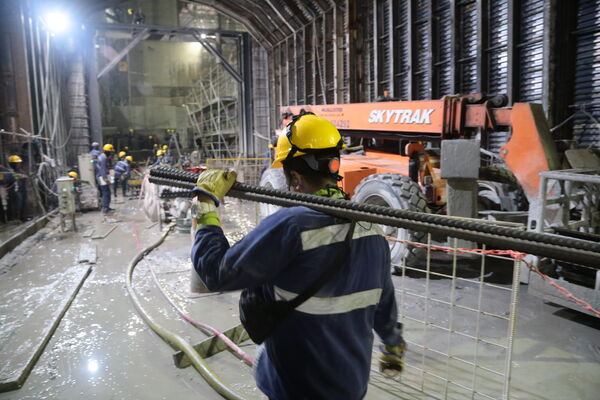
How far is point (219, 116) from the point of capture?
84.7 feet

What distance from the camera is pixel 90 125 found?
59.4 ft

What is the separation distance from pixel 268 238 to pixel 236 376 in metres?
2.64

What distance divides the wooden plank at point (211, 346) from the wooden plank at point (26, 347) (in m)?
1.35

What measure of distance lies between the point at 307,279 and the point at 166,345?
10.9 feet

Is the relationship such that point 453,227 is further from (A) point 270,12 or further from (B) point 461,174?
(A) point 270,12

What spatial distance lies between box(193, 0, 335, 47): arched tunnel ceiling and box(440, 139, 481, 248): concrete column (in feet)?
33.6

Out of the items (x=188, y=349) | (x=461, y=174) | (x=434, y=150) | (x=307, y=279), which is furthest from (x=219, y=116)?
(x=307, y=279)

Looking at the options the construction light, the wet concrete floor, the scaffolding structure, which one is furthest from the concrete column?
the scaffolding structure

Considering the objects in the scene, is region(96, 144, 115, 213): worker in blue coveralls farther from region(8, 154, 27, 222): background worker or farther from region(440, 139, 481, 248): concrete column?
region(440, 139, 481, 248): concrete column

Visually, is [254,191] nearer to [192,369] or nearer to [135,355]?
[192,369]

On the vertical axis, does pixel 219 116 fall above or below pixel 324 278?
above

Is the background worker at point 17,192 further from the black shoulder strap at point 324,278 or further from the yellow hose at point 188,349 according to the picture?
the black shoulder strap at point 324,278

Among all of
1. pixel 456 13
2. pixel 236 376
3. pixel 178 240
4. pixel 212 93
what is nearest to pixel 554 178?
pixel 236 376

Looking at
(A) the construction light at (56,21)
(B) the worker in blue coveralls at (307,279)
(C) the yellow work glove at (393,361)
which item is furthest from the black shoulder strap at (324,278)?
(A) the construction light at (56,21)
